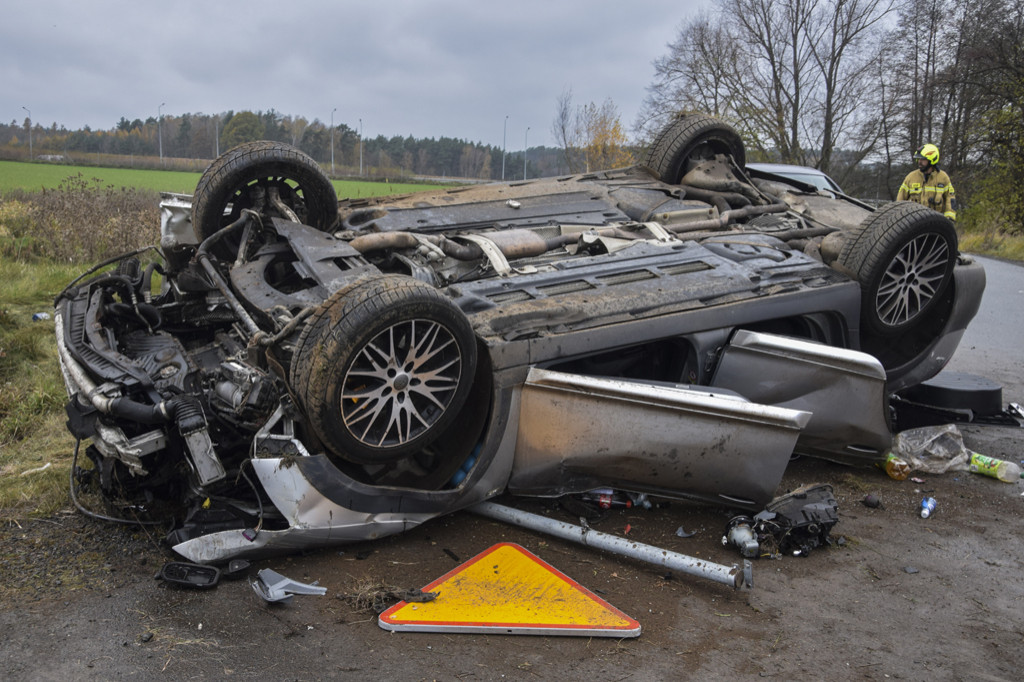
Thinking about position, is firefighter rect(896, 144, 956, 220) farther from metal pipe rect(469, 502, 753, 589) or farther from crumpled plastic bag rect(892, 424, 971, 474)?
metal pipe rect(469, 502, 753, 589)

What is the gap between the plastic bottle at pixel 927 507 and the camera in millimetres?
4547

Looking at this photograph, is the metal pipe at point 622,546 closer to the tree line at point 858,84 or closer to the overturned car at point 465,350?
the overturned car at point 465,350

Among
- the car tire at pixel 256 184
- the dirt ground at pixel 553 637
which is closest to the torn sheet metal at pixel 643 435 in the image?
the dirt ground at pixel 553 637

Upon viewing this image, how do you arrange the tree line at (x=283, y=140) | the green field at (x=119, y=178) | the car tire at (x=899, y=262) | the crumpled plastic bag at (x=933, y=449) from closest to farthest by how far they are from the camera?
the car tire at (x=899, y=262) → the crumpled plastic bag at (x=933, y=449) → the green field at (x=119, y=178) → the tree line at (x=283, y=140)

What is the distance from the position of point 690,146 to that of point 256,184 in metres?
3.53

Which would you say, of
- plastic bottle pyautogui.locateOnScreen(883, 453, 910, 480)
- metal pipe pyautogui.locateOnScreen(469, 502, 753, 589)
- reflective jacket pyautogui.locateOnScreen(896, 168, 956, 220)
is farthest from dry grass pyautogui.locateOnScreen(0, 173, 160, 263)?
reflective jacket pyautogui.locateOnScreen(896, 168, 956, 220)

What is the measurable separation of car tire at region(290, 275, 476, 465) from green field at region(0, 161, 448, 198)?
12862mm

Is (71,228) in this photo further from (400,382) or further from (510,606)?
(510,606)

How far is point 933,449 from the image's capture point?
17.3ft

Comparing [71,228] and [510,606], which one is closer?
[510,606]

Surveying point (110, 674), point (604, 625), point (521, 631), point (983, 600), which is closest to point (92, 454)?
point (110, 674)

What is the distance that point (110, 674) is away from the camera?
8.98ft

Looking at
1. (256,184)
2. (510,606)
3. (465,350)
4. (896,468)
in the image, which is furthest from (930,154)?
(510,606)

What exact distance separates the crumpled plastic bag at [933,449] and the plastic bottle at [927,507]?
23.3 inches
